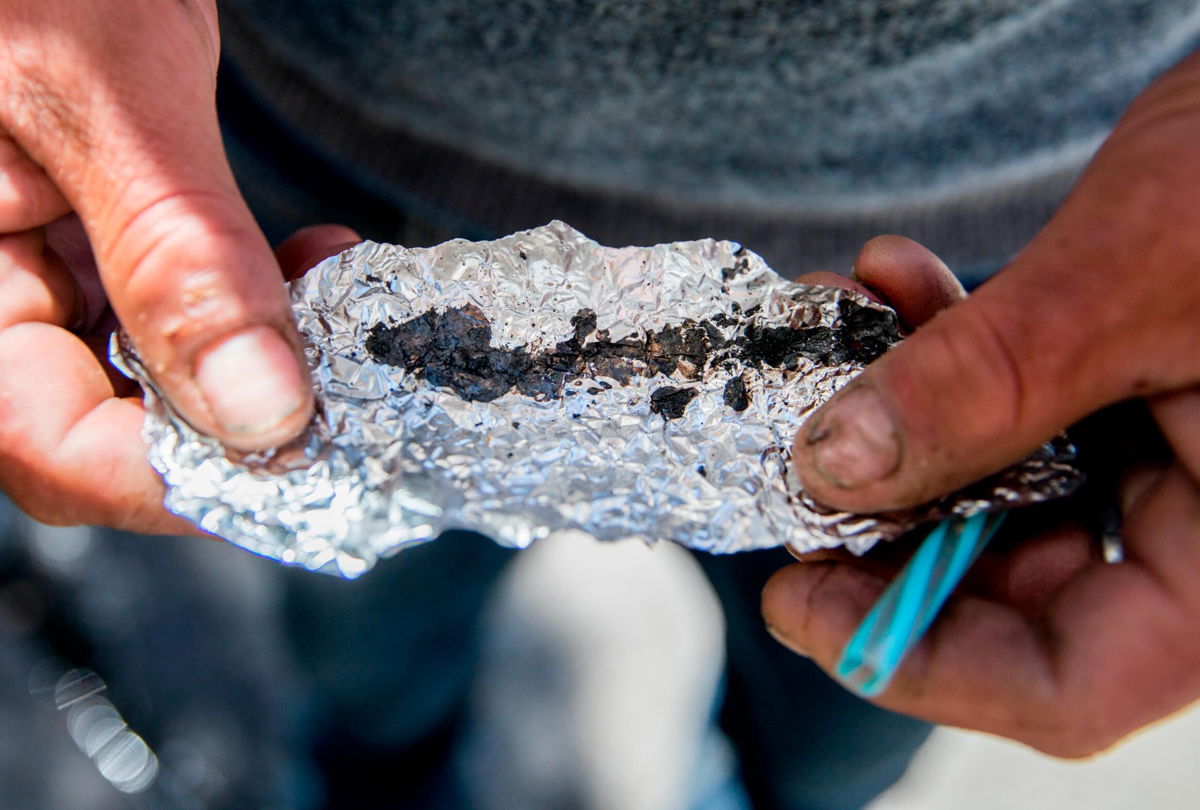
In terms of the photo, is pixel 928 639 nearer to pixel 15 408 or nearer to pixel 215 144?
pixel 215 144

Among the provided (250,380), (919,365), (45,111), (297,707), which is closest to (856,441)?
(919,365)

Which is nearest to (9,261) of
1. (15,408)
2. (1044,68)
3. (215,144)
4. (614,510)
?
(15,408)

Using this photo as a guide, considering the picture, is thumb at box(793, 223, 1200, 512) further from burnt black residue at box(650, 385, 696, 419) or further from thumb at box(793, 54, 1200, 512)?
burnt black residue at box(650, 385, 696, 419)

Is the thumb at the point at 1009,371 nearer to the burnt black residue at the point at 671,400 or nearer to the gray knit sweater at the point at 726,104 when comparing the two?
the burnt black residue at the point at 671,400

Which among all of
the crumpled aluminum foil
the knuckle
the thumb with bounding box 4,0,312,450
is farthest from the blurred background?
the knuckle

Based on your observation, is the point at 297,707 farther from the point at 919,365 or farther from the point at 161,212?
the point at 919,365
